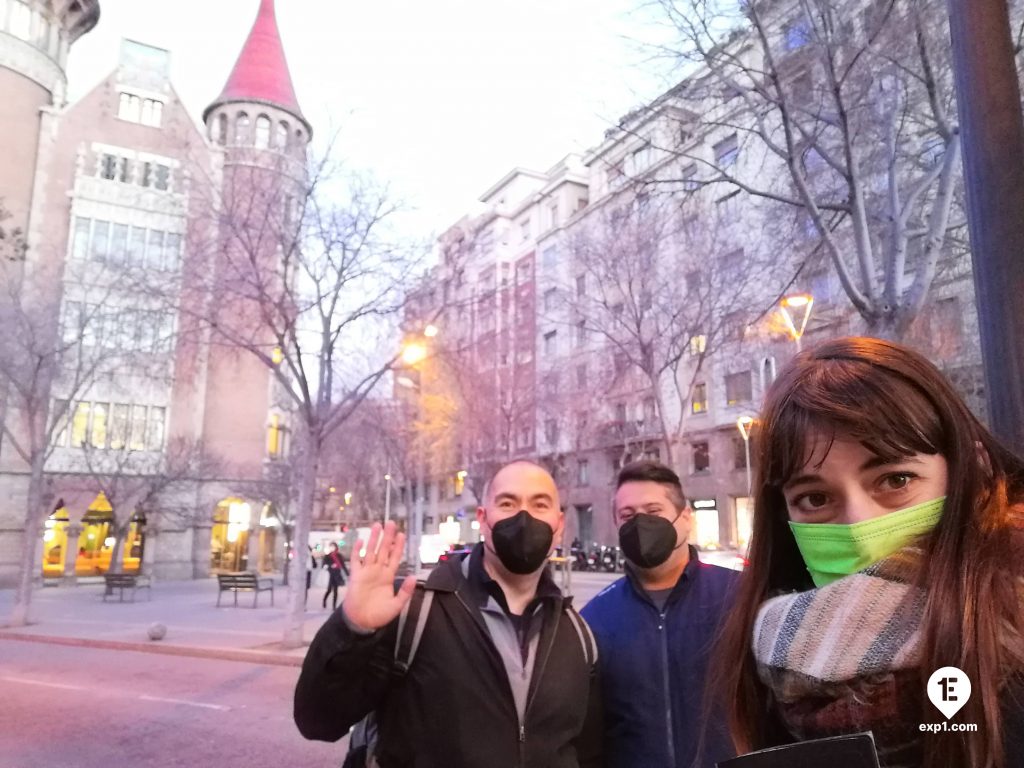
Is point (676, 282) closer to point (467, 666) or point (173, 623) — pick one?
point (173, 623)

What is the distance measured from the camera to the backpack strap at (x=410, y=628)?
243 cm

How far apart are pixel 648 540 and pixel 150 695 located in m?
9.18

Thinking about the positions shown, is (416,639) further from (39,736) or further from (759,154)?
(759,154)

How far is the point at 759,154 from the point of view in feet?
53.4

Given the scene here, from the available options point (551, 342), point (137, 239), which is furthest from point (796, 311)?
point (137, 239)

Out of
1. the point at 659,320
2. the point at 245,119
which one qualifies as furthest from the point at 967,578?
the point at 245,119

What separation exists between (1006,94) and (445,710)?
3.13 metres

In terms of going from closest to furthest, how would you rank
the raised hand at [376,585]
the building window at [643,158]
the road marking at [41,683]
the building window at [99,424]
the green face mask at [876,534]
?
the green face mask at [876,534] < the raised hand at [376,585] < the building window at [643,158] < the road marking at [41,683] < the building window at [99,424]

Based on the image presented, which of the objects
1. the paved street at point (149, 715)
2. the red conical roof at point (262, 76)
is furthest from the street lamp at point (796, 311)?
the red conical roof at point (262, 76)

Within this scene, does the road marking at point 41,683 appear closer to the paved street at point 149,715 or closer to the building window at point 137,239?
the paved street at point 149,715

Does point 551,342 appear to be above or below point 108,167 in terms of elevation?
below

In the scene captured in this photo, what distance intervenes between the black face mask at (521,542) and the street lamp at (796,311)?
8066mm

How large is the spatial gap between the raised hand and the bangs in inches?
48.1

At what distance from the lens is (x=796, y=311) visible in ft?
61.1
